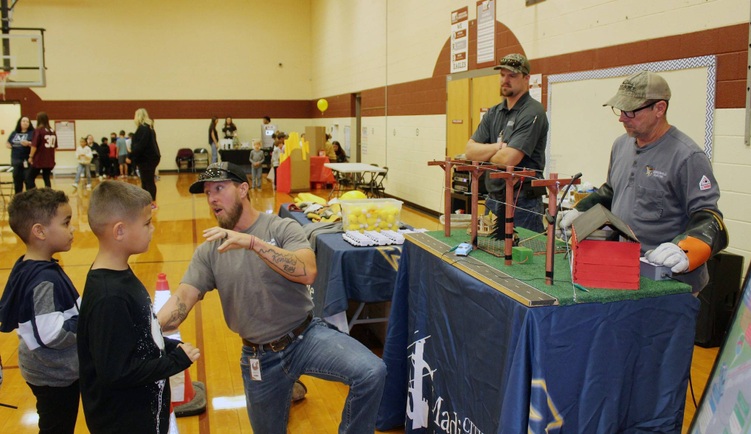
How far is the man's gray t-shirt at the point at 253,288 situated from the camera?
105 inches

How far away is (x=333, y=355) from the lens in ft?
8.65

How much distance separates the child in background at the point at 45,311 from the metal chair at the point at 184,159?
1779 centimetres

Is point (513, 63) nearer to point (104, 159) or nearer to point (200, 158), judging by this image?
point (104, 159)

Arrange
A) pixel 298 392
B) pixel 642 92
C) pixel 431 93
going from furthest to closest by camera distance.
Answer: pixel 431 93 < pixel 298 392 < pixel 642 92

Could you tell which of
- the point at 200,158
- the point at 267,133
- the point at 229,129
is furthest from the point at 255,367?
the point at 200,158

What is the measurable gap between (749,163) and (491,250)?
119 inches

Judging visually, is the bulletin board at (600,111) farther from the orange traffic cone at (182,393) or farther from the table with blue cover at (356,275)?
the orange traffic cone at (182,393)

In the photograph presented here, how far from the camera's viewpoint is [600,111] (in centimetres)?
617

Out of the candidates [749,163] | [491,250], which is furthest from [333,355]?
[749,163]

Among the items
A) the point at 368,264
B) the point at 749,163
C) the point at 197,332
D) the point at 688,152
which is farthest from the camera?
the point at 197,332

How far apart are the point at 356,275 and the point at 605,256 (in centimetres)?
202

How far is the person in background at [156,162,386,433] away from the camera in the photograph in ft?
8.50

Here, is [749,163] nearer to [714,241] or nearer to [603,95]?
[603,95]

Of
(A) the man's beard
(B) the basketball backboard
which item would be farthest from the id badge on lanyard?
(B) the basketball backboard
